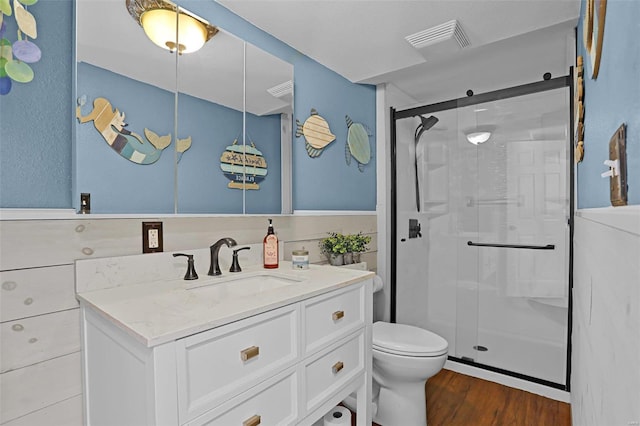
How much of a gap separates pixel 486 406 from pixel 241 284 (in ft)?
5.60

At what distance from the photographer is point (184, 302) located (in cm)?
115

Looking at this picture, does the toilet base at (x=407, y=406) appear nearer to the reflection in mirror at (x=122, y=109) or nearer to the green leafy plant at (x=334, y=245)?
the green leafy plant at (x=334, y=245)

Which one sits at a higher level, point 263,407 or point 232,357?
point 232,357

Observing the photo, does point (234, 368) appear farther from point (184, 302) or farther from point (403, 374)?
point (403, 374)

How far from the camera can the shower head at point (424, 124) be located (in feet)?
9.21

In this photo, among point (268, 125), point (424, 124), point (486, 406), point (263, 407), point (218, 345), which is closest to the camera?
point (218, 345)

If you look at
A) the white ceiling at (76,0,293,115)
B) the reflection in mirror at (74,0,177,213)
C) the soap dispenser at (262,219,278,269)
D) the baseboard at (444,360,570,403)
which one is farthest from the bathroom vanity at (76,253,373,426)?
the baseboard at (444,360,570,403)

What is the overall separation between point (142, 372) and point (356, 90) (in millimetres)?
2389

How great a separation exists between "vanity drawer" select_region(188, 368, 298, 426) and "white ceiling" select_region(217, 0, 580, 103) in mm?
1723

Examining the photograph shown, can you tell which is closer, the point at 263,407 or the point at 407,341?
the point at 263,407

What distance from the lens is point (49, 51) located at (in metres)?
1.21

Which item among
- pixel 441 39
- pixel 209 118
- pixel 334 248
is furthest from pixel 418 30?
pixel 334 248

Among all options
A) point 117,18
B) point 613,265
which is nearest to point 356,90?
point 117,18

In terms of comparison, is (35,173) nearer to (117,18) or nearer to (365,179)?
(117,18)
